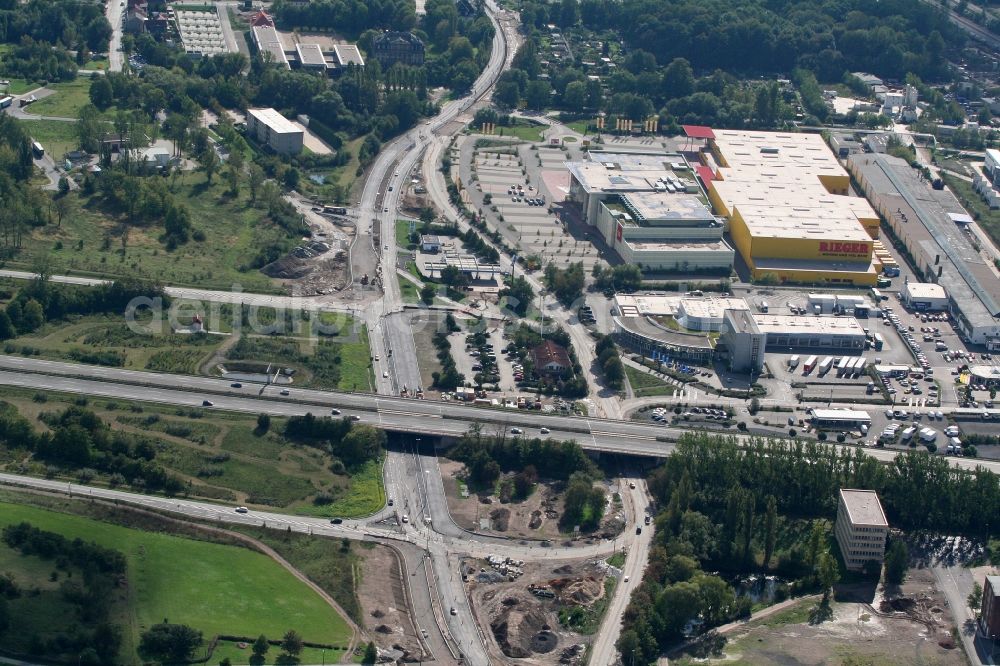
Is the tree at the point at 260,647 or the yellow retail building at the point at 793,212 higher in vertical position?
the tree at the point at 260,647

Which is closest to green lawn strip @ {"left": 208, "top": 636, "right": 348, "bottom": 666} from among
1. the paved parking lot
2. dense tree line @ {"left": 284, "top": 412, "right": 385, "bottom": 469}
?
dense tree line @ {"left": 284, "top": 412, "right": 385, "bottom": 469}

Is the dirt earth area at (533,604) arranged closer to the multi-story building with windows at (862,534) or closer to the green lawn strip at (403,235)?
the multi-story building with windows at (862,534)

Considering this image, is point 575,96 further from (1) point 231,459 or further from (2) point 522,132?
(1) point 231,459

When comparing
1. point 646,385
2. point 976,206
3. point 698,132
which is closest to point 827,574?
point 646,385

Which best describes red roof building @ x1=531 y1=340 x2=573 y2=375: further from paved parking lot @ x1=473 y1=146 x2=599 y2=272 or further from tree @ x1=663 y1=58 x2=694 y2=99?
tree @ x1=663 y1=58 x2=694 y2=99

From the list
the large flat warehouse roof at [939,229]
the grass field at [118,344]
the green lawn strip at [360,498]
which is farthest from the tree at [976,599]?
the grass field at [118,344]

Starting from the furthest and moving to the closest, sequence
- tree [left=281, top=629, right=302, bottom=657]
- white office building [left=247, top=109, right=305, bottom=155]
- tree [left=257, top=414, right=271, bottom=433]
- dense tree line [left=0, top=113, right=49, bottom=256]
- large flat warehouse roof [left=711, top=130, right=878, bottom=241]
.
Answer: white office building [left=247, top=109, right=305, bottom=155]
large flat warehouse roof [left=711, top=130, right=878, bottom=241]
dense tree line [left=0, top=113, right=49, bottom=256]
tree [left=257, top=414, right=271, bottom=433]
tree [left=281, top=629, right=302, bottom=657]
